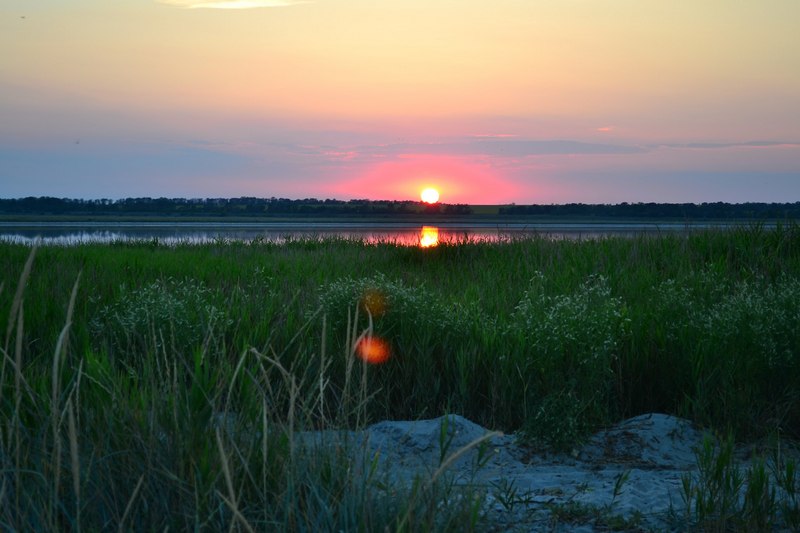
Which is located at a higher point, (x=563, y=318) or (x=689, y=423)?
(x=563, y=318)

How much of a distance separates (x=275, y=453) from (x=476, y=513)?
854 millimetres

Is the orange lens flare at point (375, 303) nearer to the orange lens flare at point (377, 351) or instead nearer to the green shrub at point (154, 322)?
the orange lens flare at point (377, 351)

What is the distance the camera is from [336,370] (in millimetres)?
5938

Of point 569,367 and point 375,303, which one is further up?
point 375,303

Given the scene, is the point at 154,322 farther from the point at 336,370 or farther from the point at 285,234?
the point at 285,234

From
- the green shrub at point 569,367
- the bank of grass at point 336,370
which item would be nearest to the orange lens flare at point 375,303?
the bank of grass at point 336,370

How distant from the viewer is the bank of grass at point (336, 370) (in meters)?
2.82

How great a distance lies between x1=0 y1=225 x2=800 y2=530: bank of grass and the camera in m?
2.82

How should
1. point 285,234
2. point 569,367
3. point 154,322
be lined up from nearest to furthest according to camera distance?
point 569,367 → point 154,322 → point 285,234

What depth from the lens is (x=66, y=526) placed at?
299 centimetres

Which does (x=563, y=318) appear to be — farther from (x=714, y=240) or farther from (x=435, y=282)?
(x=714, y=240)

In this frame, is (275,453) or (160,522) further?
(275,453)

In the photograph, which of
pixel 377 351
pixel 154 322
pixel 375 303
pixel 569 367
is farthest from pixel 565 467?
pixel 154 322

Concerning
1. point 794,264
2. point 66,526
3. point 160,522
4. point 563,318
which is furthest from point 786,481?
point 794,264
